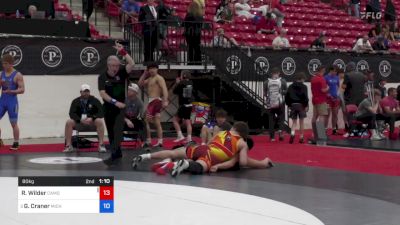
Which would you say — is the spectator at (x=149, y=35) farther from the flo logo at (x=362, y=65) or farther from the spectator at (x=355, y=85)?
the flo logo at (x=362, y=65)

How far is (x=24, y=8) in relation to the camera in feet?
60.5

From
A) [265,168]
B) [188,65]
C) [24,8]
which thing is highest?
[24,8]

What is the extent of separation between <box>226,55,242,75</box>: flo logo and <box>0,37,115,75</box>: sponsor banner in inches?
122

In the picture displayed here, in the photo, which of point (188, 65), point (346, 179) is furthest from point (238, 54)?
point (346, 179)

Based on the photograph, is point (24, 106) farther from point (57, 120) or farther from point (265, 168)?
point (265, 168)

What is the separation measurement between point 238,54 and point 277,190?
35.4 feet

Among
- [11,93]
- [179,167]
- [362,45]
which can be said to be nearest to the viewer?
[179,167]

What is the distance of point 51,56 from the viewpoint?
58.2 feet

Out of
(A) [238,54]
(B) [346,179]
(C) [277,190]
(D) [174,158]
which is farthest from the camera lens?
(A) [238,54]

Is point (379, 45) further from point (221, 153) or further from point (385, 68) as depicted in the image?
point (221, 153)

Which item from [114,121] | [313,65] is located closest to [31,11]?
[114,121]

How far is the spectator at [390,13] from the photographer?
29.5 m

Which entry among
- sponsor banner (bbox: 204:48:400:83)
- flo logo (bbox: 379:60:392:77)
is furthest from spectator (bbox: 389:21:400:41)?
flo logo (bbox: 379:60:392:77)
